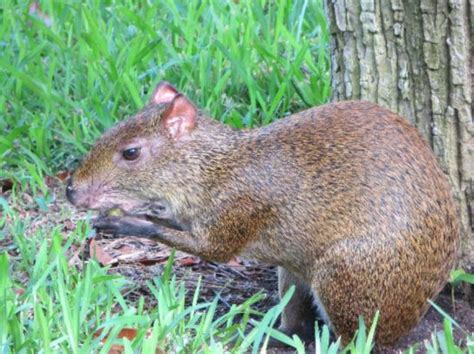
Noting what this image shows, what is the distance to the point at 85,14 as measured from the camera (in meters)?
7.19

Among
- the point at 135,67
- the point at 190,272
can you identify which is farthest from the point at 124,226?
the point at 135,67

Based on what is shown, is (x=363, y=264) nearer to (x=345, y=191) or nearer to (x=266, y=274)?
(x=345, y=191)

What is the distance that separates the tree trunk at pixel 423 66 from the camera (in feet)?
16.4

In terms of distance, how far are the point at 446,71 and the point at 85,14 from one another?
2.83 meters

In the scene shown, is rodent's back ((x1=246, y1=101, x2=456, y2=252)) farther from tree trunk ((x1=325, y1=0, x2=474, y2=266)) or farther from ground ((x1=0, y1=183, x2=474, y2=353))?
ground ((x1=0, y1=183, x2=474, y2=353))

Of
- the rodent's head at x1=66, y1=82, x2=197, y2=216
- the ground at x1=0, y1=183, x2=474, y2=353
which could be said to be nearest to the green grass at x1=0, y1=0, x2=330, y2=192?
the ground at x1=0, y1=183, x2=474, y2=353

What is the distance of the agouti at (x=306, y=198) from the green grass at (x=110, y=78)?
0.30 metres

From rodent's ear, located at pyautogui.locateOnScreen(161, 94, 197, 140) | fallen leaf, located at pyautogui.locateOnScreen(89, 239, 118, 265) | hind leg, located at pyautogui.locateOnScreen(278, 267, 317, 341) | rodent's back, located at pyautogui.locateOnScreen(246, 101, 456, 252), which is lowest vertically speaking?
hind leg, located at pyautogui.locateOnScreen(278, 267, 317, 341)

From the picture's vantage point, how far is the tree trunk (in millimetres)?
5000

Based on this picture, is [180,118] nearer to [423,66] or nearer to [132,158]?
[132,158]

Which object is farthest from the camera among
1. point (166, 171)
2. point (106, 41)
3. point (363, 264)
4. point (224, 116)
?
point (106, 41)

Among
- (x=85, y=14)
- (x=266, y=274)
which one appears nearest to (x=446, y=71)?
(x=266, y=274)

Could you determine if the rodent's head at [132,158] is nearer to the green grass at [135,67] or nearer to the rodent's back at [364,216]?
the rodent's back at [364,216]

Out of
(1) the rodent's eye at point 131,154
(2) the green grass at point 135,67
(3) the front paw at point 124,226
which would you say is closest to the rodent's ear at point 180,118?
(1) the rodent's eye at point 131,154
